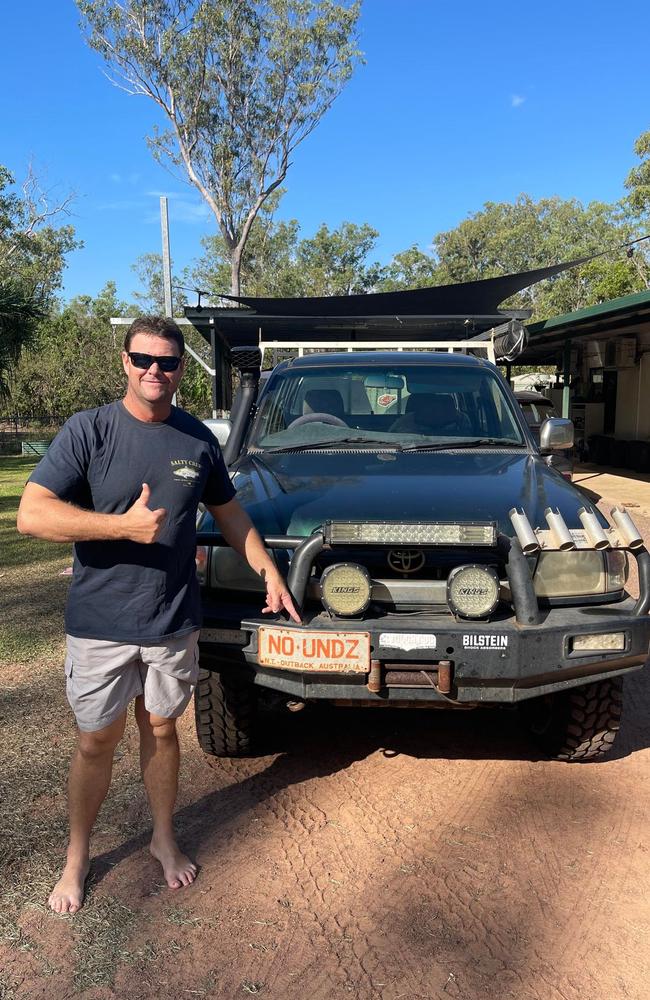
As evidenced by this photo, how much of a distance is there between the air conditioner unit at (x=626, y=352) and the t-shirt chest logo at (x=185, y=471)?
17.3 meters

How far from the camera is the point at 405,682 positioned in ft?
9.13

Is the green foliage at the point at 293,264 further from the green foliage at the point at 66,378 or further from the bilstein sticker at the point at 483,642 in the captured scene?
the bilstein sticker at the point at 483,642

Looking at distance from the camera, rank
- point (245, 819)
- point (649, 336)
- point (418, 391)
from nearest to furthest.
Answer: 1. point (245, 819)
2. point (418, 391)
3. point (649, 336)

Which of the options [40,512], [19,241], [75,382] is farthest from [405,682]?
[19,241]

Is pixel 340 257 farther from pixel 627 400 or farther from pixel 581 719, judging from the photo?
pixel 581 719

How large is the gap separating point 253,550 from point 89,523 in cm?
70

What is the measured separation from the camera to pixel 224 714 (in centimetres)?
332

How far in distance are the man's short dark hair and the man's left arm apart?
1.98 feet

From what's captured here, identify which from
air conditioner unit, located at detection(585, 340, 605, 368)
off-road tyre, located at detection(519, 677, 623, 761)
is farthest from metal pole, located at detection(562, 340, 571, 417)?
off-road tyre, located at detection(519, 677, 623, 761)

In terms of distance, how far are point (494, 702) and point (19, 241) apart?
125 ft

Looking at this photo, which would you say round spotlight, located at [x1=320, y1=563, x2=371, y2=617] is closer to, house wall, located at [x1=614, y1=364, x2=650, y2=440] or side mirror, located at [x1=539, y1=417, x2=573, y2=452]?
side mirror, located at [x1=539, y1=417, x2=573, y2=452]

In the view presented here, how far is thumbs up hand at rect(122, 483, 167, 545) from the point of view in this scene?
7.24 ft

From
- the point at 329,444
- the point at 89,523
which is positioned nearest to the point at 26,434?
the point at 329,444

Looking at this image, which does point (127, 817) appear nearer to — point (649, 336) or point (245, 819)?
point (245, 819)
